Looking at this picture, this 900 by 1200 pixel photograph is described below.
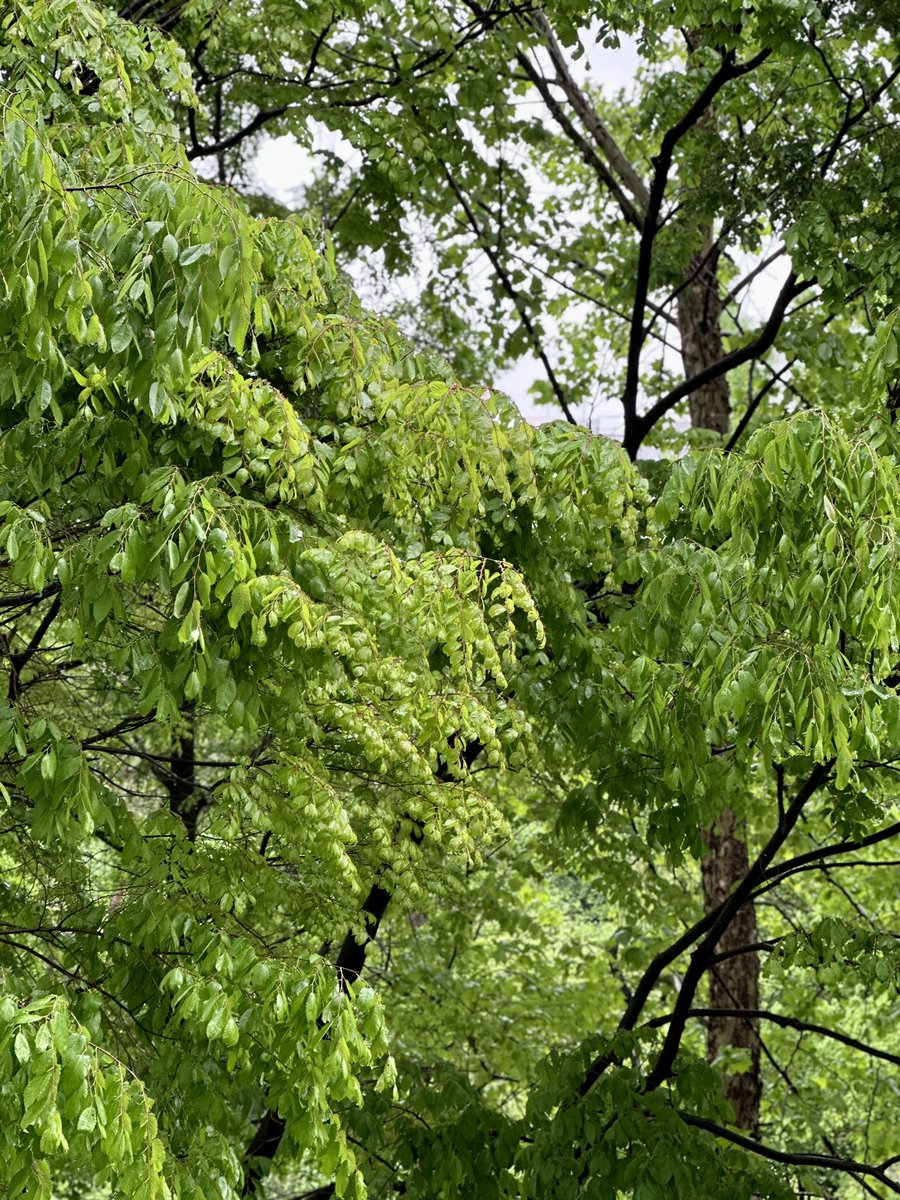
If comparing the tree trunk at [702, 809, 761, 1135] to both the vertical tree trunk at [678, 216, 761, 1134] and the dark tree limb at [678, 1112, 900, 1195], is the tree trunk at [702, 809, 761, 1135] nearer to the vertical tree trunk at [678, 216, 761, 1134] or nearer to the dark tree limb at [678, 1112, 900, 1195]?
the vertical tree trunk at [678, 216, 761, 1134]

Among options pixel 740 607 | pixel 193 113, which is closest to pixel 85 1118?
pixel 740 607

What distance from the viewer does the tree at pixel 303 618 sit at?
2805mm

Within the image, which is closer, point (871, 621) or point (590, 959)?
point (871, 621)

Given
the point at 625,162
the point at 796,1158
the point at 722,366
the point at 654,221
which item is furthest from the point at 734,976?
the point at 625,162

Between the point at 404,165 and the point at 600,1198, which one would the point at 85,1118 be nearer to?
the point at 600,1198

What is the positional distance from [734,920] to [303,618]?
265 inches

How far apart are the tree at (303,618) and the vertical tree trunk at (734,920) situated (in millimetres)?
3820

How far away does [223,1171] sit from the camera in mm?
3555

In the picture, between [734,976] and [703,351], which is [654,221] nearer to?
[703,351]

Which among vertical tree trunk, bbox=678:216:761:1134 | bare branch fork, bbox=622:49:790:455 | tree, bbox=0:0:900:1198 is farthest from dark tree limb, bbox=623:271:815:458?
vertical tree trunk, bbox=678:216:761:1134

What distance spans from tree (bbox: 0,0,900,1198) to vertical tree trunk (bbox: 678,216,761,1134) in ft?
12.5

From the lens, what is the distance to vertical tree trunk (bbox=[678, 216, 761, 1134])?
866cm

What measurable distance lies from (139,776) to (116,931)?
5.84 m

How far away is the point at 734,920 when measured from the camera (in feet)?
29.1
